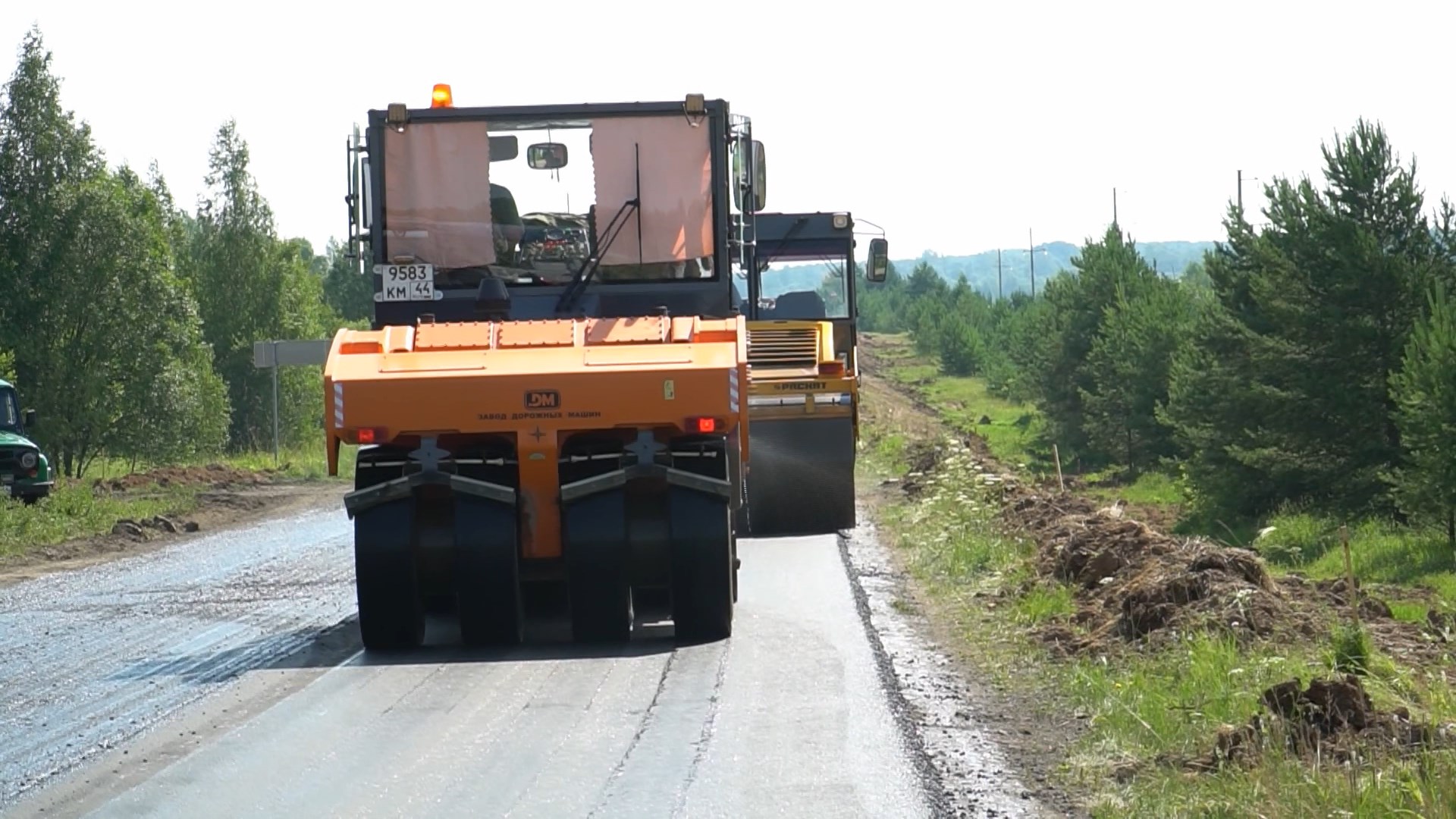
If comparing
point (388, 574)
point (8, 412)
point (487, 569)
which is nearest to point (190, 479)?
point (8, 412)

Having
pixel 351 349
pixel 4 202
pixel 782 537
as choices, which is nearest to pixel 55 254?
pixel 4 202

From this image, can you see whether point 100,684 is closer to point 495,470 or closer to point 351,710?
point 351,710

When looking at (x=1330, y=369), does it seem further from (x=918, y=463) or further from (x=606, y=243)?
(x=606, y=243)

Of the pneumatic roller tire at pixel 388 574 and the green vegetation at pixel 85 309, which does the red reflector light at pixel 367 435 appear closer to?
the pneumatic roller tire at pixel 388 574

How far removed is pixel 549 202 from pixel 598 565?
9.60 feet

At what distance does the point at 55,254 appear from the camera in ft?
152

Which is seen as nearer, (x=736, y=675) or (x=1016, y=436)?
(x=736, y=675)

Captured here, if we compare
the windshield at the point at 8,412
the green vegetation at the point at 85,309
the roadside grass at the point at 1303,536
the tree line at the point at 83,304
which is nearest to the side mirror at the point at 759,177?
the roadside grass at the point at 1303,536

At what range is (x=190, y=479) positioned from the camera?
31625mm

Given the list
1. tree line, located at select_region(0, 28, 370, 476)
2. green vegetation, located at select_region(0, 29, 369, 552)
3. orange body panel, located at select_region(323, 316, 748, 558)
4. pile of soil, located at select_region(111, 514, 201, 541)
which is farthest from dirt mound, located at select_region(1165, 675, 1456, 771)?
tree line, located at select_region(0, 28, 370, 476)

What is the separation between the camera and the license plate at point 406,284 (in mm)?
12195

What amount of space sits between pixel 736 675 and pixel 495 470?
210 cm

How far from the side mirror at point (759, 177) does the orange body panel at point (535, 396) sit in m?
1.94

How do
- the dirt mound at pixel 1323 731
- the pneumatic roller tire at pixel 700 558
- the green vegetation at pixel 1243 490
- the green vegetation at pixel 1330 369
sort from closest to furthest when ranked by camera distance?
the dirt mound at pixel 1323 731 → the green vegetation at pixel 1243 490 → the pneumatic roller tire at pixel 700 558 → the green vegetation at pixel 1330 369
